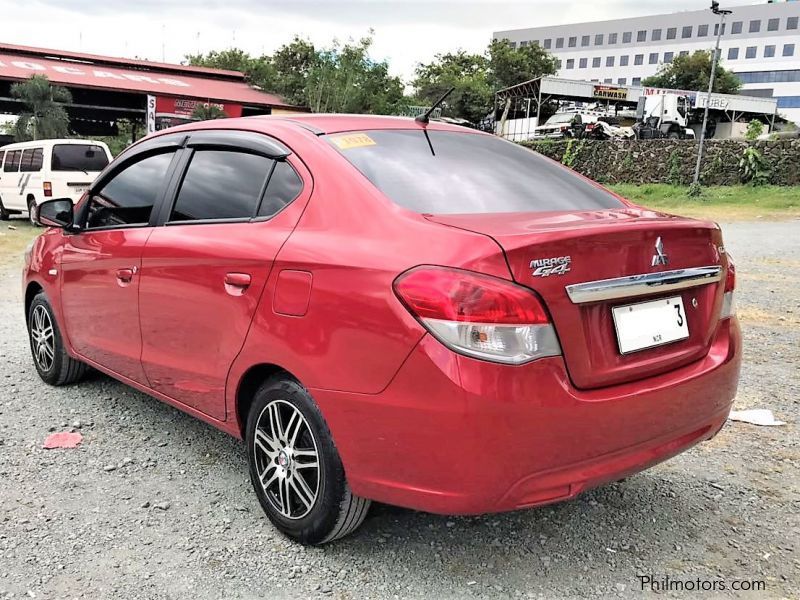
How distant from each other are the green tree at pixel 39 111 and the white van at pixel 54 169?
858 cm

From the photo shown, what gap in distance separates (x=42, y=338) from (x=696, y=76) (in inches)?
2620

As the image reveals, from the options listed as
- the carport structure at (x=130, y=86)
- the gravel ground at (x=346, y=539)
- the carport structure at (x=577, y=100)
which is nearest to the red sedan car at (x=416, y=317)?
the gravel ground at (x=346, y=539)

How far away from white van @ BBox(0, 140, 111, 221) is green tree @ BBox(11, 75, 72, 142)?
338 inches

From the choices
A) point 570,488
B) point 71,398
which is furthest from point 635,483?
point 71,398

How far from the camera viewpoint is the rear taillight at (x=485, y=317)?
6.57 ft

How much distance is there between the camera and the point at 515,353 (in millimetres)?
2016

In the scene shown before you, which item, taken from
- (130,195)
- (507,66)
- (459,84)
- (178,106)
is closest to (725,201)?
(130,195)

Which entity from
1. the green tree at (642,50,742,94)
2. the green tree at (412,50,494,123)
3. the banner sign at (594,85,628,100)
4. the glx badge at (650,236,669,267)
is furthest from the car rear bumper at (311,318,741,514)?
the green tree at (642,50,742,94)

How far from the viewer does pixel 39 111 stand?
73.5ft

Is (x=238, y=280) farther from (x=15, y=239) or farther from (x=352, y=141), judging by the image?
(x=15, y=239)

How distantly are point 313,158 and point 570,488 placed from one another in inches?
58.4

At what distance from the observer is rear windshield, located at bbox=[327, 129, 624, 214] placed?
2.55 metres

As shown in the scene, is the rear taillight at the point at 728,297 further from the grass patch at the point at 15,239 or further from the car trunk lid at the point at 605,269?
the grass patch at the point at 15,239

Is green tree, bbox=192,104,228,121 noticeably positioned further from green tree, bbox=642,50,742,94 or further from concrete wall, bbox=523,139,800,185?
green tree, bbox=642,50,742,94
